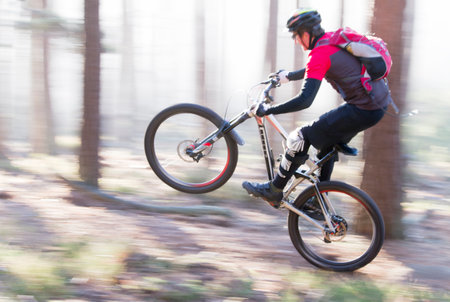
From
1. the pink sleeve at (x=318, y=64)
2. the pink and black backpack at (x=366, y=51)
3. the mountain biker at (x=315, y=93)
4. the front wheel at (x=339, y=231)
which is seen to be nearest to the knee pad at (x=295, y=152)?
the mountain biker at (x=315, y=93)

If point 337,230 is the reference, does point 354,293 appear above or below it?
below

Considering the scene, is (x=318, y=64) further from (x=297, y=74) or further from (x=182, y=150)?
(x=182, y=150)

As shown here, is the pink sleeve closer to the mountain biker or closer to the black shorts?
the mountain biker

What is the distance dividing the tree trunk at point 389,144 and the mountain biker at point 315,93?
37.6 inches

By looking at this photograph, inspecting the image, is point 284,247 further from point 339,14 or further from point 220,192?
point 339,14

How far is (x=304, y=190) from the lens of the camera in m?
4.13

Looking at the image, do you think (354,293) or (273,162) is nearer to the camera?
(354,293)

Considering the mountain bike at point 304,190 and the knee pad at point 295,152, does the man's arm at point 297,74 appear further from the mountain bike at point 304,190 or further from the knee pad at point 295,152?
the knee pad at point 295,152

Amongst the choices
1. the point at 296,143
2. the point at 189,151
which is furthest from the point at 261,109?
the point at 189,151

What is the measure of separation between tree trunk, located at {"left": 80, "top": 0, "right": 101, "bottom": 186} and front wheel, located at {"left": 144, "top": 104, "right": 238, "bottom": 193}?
120cm

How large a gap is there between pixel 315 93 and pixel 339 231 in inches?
51.6

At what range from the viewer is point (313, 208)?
164 inches

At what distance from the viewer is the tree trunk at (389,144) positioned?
462cm

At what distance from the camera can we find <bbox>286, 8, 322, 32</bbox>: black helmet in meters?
3.70
